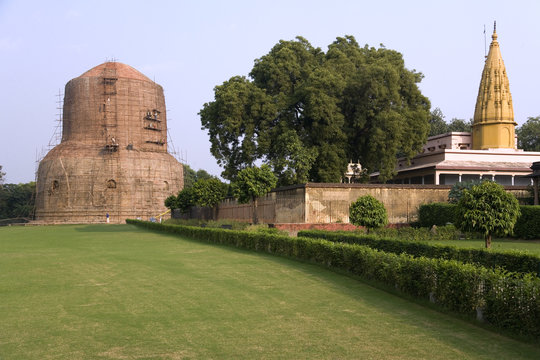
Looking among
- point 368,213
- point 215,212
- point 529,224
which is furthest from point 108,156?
point 529,224

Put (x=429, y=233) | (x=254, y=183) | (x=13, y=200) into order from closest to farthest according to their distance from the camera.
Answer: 1. (x=429, y=233)
2. (x=254, y=183)
3. (x=13, y=200)

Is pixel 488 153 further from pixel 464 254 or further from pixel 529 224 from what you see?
pixel 464 254

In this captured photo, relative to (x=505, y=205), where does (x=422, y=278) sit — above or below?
below

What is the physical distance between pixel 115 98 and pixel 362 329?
57.6 metres

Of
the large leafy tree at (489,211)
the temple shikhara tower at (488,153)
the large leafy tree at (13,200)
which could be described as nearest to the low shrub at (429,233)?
the large leafy tree at (489,211)

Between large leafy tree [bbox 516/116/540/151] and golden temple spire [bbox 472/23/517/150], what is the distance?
15.0 meters

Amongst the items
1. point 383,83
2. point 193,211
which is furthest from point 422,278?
point 193,211

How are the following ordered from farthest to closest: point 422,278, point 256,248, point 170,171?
1. point 170,171
2. point 256,248
3. point 422,278

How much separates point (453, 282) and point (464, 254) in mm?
3013

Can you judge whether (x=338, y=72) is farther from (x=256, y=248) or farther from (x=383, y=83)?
(x=256, y=248)

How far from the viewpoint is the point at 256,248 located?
770 inches

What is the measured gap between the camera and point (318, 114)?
32.3 meters

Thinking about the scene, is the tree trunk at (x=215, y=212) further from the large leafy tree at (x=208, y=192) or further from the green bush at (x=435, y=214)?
the green bush at (x=435, y=214)

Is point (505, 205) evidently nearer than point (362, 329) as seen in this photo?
No
